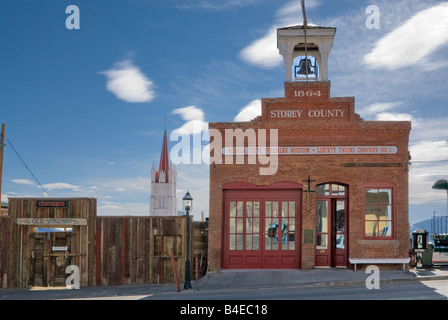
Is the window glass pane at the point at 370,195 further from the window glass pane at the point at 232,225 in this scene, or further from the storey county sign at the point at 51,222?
the storey county sign at the point at 51,222

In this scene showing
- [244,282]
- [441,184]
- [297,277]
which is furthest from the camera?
[441,184]

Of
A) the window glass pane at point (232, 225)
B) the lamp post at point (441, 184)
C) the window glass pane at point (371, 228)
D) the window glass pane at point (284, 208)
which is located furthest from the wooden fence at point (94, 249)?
the lamp post at point (441, 184)

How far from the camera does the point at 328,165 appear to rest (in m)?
18.3

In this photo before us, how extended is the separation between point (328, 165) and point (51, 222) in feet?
34.8

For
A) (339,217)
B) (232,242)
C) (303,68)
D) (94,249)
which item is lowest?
(94,249)

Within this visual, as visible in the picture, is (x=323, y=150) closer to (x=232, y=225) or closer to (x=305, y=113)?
(x=305, y=113)

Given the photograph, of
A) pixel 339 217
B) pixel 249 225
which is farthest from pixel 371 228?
pixel 249 225

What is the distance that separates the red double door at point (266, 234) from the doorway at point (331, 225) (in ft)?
2.59

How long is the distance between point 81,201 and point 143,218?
2.44m

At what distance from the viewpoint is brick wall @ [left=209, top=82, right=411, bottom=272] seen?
18125mm

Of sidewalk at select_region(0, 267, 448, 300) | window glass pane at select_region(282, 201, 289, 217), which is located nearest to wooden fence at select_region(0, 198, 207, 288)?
sidewalk at select_region(0, 267, 448, 300)

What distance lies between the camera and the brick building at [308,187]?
18.2 meters

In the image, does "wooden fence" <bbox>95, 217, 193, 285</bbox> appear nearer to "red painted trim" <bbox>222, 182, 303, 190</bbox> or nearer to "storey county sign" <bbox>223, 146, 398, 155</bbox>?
"red painted trim" <bbox>222, 182, 303, 190</bbox>

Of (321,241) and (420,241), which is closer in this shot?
(420,241)
